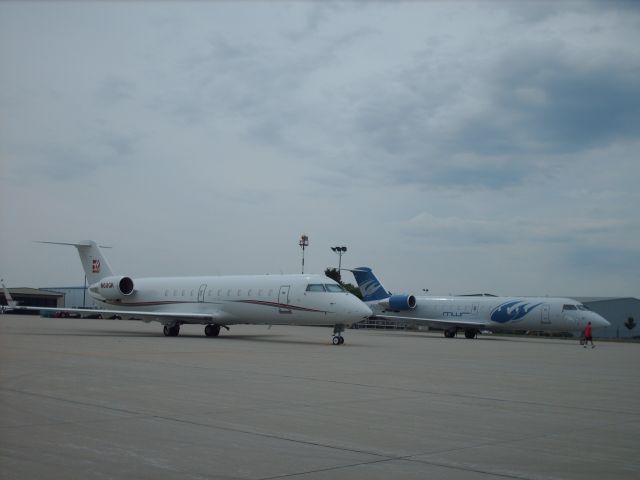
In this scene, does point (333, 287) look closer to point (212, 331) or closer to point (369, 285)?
point (212, 331)

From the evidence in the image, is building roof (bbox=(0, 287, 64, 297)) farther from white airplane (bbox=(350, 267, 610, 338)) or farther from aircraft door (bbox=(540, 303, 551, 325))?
aircraft door (bbox=(540, 303, 551, 325))

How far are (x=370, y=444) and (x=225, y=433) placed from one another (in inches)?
63.1

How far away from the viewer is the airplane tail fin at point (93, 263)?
121 feet

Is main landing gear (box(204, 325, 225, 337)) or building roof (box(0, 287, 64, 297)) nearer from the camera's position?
main landing gear (box(204, 325, 225, 337))

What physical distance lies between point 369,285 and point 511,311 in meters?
12.7

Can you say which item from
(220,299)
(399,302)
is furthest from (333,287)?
(399,302)

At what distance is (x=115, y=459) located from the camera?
611cm

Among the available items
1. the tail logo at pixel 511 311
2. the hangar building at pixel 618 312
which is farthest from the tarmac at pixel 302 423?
the hangar building at pixel 618 312

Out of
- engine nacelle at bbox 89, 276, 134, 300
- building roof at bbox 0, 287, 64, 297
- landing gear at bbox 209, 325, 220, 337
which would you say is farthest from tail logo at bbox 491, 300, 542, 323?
building roof at bbox 0, 287, 64, 297

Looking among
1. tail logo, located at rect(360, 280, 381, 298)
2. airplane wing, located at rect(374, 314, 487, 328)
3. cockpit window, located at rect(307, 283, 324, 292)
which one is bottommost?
airplane wing, located at rect(374, 314, 487, 328)

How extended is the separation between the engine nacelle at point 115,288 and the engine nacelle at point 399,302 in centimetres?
2046

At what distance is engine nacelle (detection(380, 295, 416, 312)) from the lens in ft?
157

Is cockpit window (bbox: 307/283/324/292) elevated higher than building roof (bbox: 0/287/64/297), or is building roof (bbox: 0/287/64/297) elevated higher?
building roof (bbox: 0/287/64/297)

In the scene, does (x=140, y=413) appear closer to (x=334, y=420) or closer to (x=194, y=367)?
(x=334, y=420)
